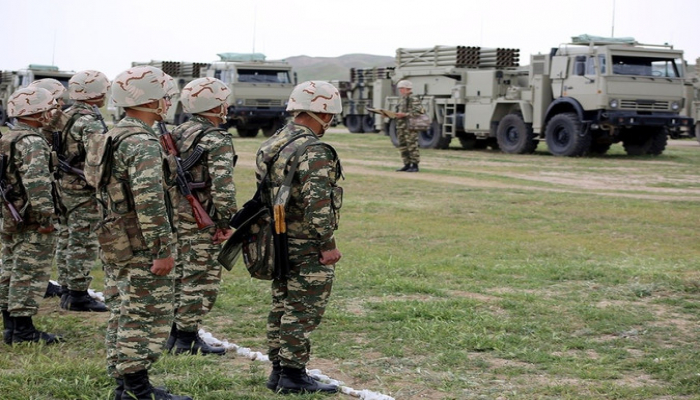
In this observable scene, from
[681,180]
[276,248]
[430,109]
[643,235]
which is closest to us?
[276,248]

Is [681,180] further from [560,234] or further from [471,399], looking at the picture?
[471,399]

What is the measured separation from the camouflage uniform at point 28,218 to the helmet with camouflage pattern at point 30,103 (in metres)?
0.10

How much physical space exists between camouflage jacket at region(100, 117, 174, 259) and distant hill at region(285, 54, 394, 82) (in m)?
102

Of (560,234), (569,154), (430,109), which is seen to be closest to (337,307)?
(560,234)

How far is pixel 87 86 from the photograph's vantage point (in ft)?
22.3

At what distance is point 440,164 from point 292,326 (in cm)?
1546

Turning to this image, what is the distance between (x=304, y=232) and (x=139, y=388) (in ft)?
3.57

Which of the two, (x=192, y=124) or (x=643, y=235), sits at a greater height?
(x=192, y=124)

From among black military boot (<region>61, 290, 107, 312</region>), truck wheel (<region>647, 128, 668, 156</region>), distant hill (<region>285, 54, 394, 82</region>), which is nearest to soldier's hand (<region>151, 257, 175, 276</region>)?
black military boot (<region>61, 290, 107, 312</region>)

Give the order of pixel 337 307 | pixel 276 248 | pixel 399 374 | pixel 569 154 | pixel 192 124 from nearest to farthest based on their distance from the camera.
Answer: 1. pixel 276 248
2. pixel 399 374
3. pixel 192 124
4. pixel 337 307
5. pixel 569 154

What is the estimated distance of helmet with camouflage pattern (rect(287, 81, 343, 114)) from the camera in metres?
4.89

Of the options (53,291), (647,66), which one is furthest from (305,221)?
(647,66)

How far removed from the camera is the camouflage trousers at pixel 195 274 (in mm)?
5699

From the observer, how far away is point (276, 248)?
479 centimetres
